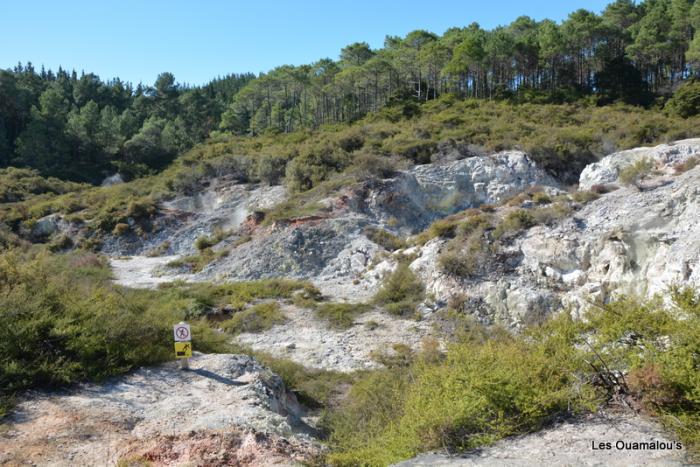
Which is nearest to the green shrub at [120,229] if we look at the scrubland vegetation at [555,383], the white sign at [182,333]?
the white sign at [182,333]

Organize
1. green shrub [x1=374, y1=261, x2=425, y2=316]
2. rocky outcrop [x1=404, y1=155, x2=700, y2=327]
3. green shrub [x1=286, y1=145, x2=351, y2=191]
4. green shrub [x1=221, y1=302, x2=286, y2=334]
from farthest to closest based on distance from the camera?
green shrub [x1=286, y1=145, x2=351, y2=191], green shrub [x1=374, y1=261, x2=425, y2=316], green shrub [x1=221, y1=302, x2=286, y2=334], rocky outcrop [x1=404, y1=155, x2=700, y2=327]

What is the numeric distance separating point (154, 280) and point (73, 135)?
37880 millimetres

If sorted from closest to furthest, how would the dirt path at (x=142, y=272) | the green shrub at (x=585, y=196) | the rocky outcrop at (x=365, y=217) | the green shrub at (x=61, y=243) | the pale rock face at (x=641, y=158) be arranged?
the green shrub at (x=585, y=196) → the pale rock face at (x=641, y=158) → the rocky outcrop at (x=365, y=217) → the dirt path at (x=142, y=272) → the green shrub at (x=61, y=243)

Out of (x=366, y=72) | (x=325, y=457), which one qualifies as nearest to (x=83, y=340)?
→ (x=325, y=457)

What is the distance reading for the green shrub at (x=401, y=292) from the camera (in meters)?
16.4

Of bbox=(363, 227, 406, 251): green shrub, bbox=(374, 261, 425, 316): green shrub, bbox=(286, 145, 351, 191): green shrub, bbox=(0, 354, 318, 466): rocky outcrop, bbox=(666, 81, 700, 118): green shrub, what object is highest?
bbox=(666, 81, 700, 118): green shrub

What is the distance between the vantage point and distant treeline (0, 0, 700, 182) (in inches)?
1740

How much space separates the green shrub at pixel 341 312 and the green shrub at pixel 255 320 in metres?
1.42

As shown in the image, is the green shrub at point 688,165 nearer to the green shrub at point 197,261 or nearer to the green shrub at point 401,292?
the green shrub at point 401,292

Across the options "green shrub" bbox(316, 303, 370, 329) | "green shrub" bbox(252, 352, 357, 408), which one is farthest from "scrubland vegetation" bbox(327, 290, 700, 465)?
"green shrub" bbox(316, 303, 370, 329)

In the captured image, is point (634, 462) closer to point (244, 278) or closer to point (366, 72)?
point (244, 278)

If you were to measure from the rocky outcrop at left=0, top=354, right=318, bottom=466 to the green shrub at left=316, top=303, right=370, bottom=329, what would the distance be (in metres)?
6.53

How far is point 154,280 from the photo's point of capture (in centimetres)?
2256

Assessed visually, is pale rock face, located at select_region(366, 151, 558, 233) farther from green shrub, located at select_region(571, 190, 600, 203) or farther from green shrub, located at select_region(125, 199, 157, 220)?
green shrub, located at select_region(125, 199, 157, 220)
